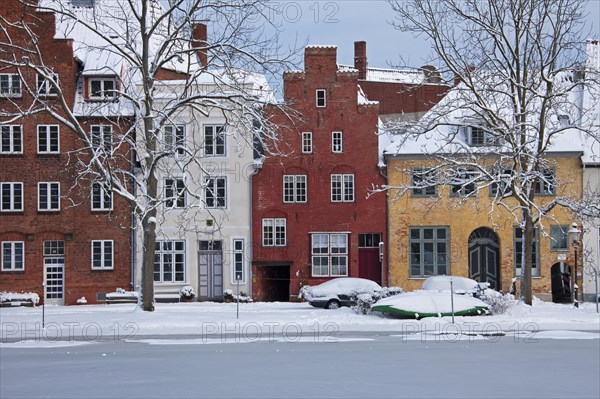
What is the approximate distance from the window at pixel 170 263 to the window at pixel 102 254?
2.18m

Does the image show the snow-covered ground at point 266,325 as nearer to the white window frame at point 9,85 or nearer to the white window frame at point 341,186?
the white window frame at point 341,186

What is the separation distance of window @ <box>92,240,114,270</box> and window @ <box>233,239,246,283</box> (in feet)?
19.4

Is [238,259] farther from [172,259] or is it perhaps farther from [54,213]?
[54,213]

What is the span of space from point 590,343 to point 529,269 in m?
11.2

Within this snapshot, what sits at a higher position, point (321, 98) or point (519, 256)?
point (321, 98)

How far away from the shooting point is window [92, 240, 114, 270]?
44312 mm

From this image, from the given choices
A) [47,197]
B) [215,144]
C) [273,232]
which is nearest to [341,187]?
[273,232]

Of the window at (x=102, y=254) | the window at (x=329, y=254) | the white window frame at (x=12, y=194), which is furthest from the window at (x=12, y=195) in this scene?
the window at (x=329, y=254)

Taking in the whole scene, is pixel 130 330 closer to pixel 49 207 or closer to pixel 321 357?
pixel 321 357

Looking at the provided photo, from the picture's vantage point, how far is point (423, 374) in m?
15.8

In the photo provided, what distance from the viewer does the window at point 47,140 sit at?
146 feet

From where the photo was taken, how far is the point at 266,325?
89.2 feet

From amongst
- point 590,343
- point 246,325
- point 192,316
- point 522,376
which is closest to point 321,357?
point 522,376

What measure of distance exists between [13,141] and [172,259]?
9.52 meters
